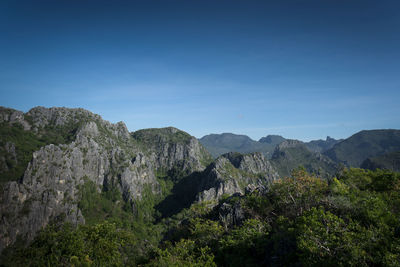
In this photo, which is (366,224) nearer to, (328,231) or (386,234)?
(386,234)

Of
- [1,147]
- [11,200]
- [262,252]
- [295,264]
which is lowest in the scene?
[11,200]

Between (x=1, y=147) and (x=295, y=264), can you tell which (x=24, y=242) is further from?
(x=295, y=264)

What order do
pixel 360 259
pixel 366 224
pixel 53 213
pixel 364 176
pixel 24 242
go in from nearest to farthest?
1. pixel 360 259
2. pixel 366 224
3. pixel 364 176
4. pixel 24 242
5. pixel 53 213

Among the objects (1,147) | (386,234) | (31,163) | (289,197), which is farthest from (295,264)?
(1,147)

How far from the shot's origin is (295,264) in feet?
78.1

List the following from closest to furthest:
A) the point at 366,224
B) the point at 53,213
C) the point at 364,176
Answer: the point at 366,224 → the point at 364,176 → the point at 53,213

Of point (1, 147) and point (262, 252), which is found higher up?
point (1, 147)

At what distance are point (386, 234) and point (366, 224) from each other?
16.0 ft

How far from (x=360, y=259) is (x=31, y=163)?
219m

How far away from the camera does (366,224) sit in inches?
1049

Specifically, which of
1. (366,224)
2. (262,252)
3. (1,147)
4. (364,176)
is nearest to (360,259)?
(366,224)

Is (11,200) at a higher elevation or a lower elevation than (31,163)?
lower

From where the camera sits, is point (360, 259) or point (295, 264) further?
point (295, 264)

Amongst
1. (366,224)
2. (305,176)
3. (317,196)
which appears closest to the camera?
(366,224)
